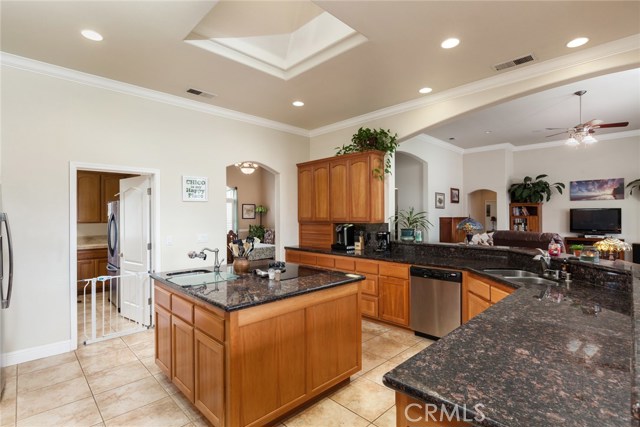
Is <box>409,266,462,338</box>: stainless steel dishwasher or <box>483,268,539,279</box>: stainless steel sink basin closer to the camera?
<box>483,268,539,279</box>: stainless steel sink basin

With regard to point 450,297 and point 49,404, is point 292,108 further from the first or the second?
point 49,404

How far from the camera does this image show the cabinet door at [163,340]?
2.58 metres

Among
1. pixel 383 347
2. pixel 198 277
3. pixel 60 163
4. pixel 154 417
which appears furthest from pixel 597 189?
pixel 60 163

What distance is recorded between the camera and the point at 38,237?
3.22m

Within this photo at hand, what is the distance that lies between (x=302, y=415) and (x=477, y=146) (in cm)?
731

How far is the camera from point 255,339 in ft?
6.51

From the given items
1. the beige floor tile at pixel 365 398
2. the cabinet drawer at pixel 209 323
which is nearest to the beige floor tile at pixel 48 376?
the cabinet drawer at pixel 209 323

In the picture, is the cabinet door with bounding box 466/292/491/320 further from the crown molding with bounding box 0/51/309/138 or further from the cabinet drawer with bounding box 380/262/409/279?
the crown molding with bounding box 0/51/309/138

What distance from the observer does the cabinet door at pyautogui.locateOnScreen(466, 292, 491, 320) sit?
9.89 feet

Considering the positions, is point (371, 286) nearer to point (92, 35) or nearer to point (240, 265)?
point (240, 265)

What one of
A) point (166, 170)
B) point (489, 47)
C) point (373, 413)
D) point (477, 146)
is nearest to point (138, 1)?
point (166, 170)

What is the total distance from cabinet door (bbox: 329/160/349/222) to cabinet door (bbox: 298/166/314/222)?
485 millimetres

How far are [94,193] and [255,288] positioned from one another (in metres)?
5.49

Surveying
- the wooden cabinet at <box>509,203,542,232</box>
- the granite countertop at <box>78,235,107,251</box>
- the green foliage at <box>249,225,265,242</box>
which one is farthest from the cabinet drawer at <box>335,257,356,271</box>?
the green foliage at <box>249,225,265,242</box>
